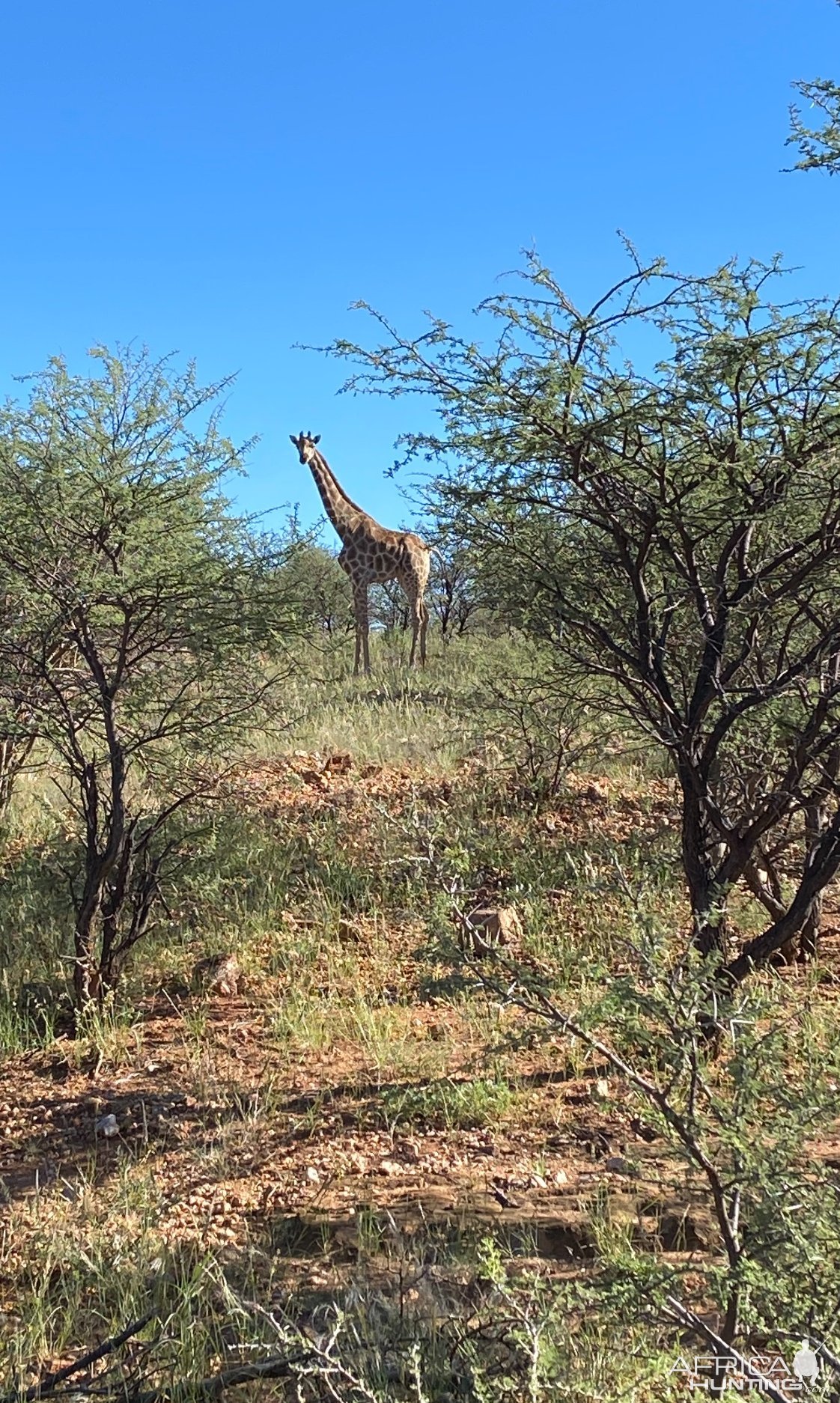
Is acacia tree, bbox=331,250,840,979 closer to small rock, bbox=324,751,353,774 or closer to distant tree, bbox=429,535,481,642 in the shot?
small rock, bbox=324,751,353,774

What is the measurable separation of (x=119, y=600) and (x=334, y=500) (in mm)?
11791

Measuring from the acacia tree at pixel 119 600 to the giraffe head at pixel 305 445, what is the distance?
10.7 metres

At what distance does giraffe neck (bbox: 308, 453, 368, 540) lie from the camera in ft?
50.7

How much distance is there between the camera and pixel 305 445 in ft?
50.2

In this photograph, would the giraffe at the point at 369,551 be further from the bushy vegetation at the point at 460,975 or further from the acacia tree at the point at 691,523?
the acacia tree at the point at 691,523

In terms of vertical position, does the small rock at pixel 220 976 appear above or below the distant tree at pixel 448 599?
below

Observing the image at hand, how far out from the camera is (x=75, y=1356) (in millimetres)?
2502

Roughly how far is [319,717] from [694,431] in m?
6.97

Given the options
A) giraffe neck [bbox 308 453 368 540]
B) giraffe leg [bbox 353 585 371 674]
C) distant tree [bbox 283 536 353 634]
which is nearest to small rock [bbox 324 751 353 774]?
distant tree [bbox 283 536 353 634]

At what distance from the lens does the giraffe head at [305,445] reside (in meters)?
15.3

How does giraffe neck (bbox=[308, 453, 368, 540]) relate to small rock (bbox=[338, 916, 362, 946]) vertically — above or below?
above

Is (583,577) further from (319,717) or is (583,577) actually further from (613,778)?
(319,717)

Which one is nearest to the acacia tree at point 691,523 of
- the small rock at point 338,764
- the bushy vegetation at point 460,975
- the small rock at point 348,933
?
the bushy vegetation at point 460,975

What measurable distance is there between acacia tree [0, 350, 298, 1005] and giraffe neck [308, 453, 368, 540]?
10459 mm
